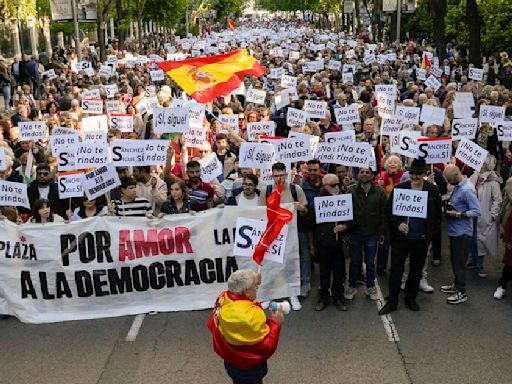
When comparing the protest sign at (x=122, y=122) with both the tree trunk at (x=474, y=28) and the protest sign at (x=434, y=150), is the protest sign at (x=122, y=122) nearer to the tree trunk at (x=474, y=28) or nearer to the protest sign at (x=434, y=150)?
the protest sign at (x=434, y=150)

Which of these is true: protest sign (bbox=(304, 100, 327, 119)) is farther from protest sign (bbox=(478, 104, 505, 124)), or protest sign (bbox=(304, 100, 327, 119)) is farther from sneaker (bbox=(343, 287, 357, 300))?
sneaker (bbox=(343, 287, 357, 300))

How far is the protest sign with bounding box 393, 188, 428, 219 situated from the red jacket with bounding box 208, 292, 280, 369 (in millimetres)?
3123

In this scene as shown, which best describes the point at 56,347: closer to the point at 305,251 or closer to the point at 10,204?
the point at 10,204

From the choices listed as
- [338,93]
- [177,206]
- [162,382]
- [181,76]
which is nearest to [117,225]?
[177,206]

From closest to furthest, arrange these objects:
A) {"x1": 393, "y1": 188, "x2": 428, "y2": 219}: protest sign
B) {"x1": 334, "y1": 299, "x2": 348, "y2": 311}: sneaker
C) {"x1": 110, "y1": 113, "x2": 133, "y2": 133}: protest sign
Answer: {"x1": 393, "y1": 188, "x2": 428, "y2": 219}: protest sign
{"x1": 334, "y1": 299, "x2": 348, "y2": 311}: sneaker
{"x1": 110, "y1": 113, "x2": 133, "y2": 133}: protest sign

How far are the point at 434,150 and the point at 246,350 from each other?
5517 millimetres

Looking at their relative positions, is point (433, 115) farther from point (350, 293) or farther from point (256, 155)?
point (350, 293)

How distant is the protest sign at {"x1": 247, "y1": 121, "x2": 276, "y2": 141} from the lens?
12000 mm

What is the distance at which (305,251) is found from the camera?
8734mm

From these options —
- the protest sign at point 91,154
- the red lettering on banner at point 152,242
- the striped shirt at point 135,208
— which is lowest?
the red lettering on banner at point 152,242

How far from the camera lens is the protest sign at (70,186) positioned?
357 inches

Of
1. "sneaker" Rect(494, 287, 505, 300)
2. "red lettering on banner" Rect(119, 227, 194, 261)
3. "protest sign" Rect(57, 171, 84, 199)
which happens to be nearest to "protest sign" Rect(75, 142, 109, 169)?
"protest sign" Rect(57, 171, 84, 199)

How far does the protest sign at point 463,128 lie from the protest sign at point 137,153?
16.3 ft

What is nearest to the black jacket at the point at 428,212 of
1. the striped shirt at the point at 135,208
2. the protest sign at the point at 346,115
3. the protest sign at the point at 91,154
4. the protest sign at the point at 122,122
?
the striped shirt at the point at 135,208
